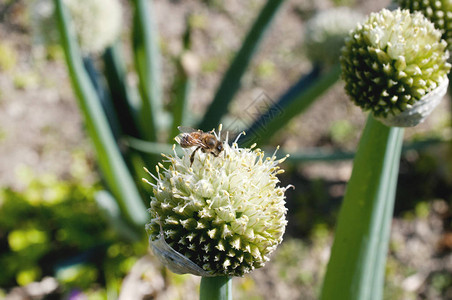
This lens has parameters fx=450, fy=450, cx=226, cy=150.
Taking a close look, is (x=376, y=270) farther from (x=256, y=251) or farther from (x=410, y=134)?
(x=410, y=134)

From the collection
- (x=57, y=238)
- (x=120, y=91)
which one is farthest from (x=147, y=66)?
(x=57, y=238)

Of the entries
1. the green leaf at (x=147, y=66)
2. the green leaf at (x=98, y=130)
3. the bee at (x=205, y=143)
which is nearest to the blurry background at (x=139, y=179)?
the green leaf at (x=98, y=130)

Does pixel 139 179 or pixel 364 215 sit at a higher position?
pixel 364 215

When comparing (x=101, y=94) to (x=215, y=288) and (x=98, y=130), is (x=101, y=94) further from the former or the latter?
(x=215, y=288)

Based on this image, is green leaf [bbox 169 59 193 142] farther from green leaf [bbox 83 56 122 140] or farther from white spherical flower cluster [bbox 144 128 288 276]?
white spherical flower cluster [bbox 144 128 288 276]

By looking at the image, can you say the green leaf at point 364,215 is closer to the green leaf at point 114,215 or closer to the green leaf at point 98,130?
the green leaf at point 98,130
